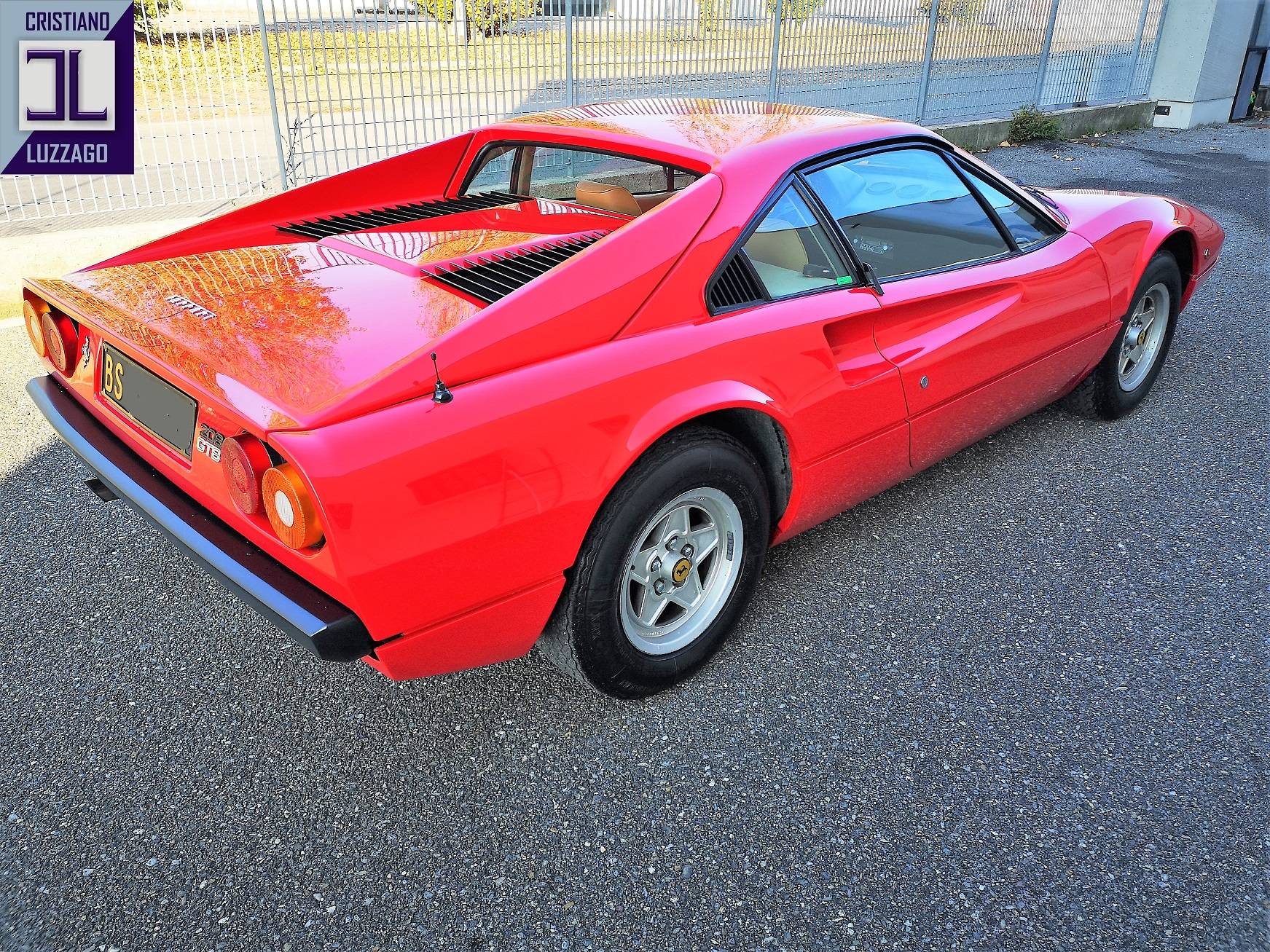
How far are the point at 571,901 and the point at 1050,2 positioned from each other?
39.8 feet

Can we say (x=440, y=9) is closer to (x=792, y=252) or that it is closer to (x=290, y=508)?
(x=792, y=252)

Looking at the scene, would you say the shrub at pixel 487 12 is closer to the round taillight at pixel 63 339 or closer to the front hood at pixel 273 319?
the front hood at pixel 273 319

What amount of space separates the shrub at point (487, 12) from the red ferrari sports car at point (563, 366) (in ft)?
11.7

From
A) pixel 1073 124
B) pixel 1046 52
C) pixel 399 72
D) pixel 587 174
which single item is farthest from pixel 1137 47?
pixel 587 174

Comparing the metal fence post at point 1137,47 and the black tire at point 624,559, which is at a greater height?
the metal fence post at point 1137,47

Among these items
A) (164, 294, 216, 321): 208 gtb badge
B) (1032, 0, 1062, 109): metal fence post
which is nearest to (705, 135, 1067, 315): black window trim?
(164, 294, 216, 321): 208 gtb badge

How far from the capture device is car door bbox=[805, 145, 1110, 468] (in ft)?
9.14

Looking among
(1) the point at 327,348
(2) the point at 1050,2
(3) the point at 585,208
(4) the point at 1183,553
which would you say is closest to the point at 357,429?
(1) the point at 327,348

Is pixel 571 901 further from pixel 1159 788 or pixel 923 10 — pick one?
pixel 923 10

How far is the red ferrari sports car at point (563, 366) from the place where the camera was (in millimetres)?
1845

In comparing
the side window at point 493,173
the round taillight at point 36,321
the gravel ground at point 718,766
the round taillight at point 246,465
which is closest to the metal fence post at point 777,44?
the side window at point 493,173

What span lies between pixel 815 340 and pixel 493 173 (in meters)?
1.55

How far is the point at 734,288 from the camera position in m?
2.39

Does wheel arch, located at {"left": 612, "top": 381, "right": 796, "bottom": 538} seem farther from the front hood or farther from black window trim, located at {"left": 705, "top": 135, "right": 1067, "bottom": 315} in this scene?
the front hood
